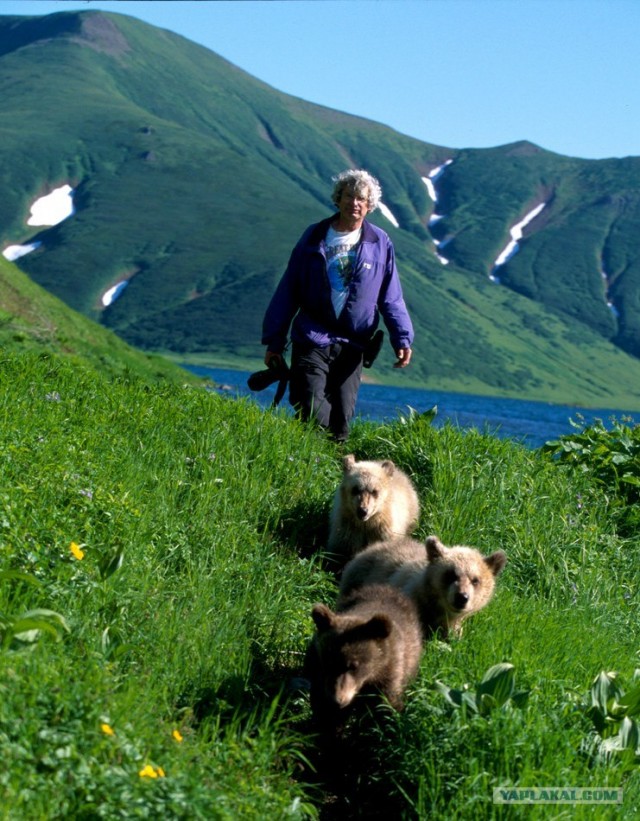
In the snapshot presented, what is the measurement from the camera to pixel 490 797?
17.5 ft

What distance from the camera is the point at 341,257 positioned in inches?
424

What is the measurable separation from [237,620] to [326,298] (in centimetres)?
475

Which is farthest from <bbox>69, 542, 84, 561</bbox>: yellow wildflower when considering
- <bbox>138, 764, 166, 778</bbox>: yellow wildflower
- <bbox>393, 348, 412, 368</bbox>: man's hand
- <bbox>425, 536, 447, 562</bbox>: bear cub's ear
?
<bbox>393, 348, 412, 368</bbox>: man's hand

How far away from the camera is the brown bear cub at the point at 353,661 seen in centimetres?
596

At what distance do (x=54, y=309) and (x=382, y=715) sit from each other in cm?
3708

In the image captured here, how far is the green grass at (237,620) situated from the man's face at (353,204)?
2091mm

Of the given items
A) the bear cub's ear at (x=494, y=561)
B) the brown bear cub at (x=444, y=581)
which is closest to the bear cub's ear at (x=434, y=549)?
the brown bear cub at (x=444, y=581)

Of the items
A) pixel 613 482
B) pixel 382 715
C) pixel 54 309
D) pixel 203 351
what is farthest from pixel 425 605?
pixel 203 351

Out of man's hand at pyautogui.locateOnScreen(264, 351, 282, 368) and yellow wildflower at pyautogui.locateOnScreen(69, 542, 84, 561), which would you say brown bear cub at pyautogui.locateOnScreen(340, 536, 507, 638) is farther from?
man's hand at pyautogui.locateOnScreen(264, 351, 282, 368)

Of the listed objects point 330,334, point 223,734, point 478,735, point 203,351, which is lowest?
point 203,351

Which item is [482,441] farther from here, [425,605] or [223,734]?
[223,734]

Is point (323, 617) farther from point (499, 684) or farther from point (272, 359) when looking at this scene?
point (272, 359)

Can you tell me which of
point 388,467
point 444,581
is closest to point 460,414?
point 388,467

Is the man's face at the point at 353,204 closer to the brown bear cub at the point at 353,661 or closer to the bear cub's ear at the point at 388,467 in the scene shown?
the bear cub's ear at the point at 388,467
